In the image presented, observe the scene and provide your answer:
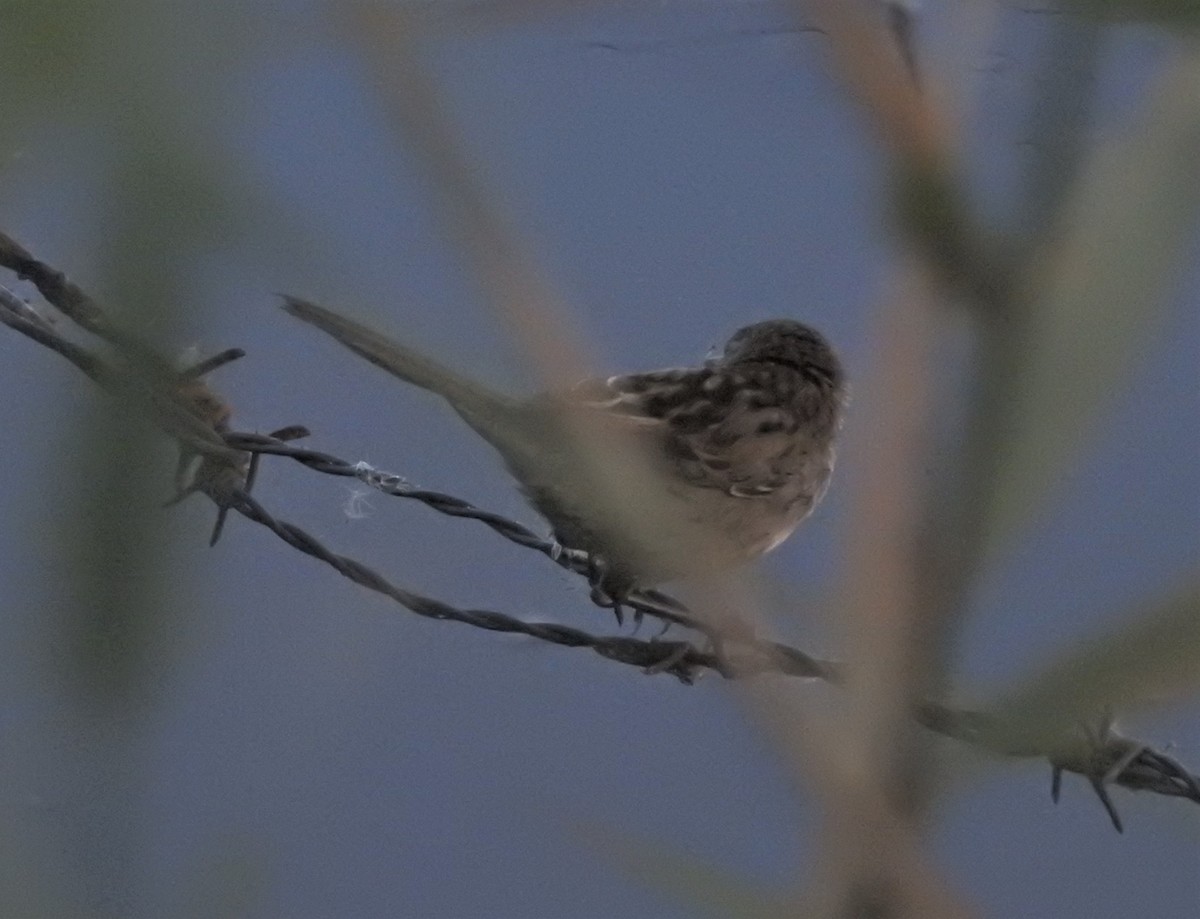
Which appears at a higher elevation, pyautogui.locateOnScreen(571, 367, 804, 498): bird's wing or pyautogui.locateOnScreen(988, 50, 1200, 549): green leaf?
pyautogui.locateOnScreen(571, 367, 804, 498): bird's wing

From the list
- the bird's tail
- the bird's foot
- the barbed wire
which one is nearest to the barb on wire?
the barbed wire

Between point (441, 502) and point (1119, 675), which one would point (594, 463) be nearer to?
point (1119, 675)

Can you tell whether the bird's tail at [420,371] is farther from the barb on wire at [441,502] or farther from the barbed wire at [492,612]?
the barb on wire at [441,502]

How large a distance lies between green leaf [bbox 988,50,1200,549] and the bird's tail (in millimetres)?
150

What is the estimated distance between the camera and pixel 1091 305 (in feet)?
1.34

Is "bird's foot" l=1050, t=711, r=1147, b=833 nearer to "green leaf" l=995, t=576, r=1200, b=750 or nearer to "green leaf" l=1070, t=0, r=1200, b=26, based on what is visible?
"green leaf" l=995, t=576, r=1200, b=750

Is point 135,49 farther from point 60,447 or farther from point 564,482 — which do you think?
point 564,482

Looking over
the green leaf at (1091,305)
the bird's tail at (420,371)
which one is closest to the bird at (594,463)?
the bird's tail at (420,371)

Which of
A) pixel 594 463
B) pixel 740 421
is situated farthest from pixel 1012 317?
pixel 740 421

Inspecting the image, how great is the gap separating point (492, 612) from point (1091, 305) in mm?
944

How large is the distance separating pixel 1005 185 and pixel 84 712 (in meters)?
0.29

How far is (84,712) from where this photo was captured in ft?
1.42

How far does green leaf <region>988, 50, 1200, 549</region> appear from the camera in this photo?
0.40 m

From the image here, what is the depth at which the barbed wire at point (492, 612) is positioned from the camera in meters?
0.44
